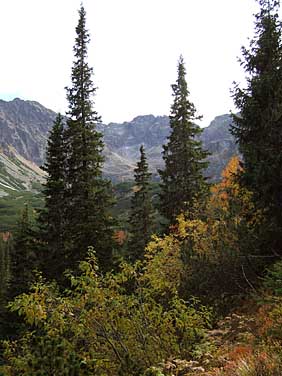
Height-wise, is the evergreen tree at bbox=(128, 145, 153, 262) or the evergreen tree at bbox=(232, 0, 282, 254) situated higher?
the evergreen tree at bbox=(232, 0, 282, 254)

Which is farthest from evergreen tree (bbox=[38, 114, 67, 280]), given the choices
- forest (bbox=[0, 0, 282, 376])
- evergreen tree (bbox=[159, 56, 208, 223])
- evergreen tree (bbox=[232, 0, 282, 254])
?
evergreen tree (bbox=[232, 0, 282, 254])

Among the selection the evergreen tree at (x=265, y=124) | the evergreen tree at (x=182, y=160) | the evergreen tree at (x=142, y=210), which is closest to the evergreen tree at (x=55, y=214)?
the evergreen tree at (x=182, y=160)

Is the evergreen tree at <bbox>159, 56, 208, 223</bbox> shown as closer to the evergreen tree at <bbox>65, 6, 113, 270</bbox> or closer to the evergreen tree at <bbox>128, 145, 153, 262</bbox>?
the evergreen tree at <bbox>65, 6, 113, 270</bbox>

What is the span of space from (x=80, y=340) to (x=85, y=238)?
10938 millimetres

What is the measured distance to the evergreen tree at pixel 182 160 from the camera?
23.5 metres

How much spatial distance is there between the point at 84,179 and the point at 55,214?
2392 millimetres

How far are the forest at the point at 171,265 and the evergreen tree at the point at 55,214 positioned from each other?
0.21 ft

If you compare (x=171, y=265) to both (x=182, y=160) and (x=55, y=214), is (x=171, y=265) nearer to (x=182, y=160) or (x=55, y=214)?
(x=55, y=214)

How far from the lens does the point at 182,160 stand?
23734 millimetres

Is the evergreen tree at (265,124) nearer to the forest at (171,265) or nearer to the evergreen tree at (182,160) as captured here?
the forest at (171,265)

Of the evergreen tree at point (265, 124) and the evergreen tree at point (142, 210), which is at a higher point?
the evergreen tree at point (265, 124)

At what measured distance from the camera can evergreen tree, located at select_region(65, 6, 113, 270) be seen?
18.8m

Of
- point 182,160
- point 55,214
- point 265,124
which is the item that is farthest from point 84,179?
point 265,124

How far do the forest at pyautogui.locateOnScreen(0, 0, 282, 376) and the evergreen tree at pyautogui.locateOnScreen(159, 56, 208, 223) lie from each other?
0.08 metres
